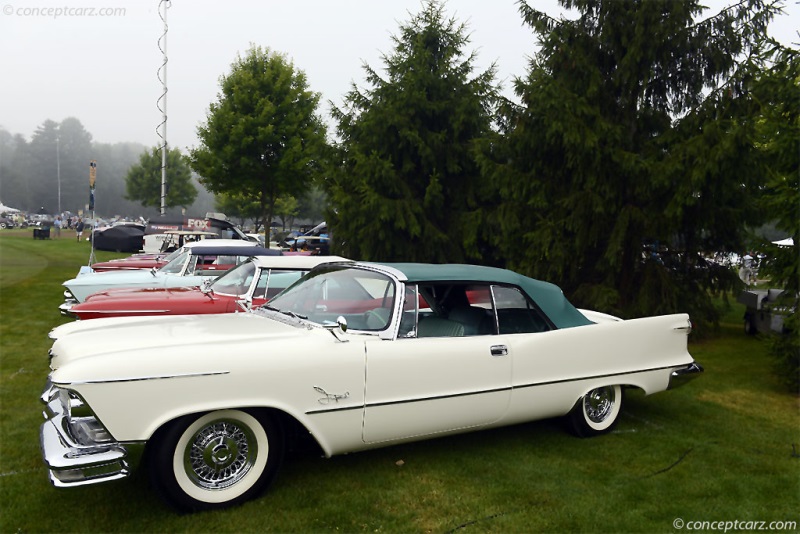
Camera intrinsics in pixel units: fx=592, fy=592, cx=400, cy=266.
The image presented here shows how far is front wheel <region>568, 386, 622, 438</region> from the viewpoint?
4863 mm

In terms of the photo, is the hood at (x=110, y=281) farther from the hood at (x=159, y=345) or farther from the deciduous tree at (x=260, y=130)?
the deciduous tree at (x=260, y=130)

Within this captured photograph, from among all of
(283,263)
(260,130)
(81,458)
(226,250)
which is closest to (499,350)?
(81,458)

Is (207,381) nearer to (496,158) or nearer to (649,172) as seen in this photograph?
(649,172)

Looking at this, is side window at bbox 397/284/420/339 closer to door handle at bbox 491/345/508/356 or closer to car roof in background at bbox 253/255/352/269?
door handle at bbox 491/345/508/356

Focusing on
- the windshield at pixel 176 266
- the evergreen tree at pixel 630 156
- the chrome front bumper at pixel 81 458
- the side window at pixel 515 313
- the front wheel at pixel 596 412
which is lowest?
the front wheel at pixel 596 412

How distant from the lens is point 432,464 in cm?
424

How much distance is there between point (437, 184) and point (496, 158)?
2.89m

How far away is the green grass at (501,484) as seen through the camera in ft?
11.1

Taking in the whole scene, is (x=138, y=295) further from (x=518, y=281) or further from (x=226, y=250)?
(x=518, y=281)

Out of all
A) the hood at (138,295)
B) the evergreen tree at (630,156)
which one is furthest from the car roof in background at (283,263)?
the evergreen tree at (630,156)

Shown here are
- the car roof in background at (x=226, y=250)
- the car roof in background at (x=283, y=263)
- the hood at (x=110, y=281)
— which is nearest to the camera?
the car roof in background at (x=283, y=263)

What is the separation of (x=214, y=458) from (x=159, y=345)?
0.73 metres

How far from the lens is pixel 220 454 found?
11.2 ft

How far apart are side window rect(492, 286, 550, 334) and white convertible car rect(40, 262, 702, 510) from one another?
1 cm
